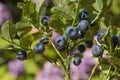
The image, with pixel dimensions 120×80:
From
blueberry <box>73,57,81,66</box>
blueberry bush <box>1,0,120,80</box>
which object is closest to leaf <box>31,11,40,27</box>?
blueberry bush <box>1,0,120,80</box>

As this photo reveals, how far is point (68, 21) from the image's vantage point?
30.4 inches

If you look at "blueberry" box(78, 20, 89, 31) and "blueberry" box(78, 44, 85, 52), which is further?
"blueberry" box(78, 44, 85, 52)

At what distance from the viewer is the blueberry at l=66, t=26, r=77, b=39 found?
2.43 ft

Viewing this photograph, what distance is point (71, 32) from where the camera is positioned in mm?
739

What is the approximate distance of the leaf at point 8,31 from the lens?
80 centimetres

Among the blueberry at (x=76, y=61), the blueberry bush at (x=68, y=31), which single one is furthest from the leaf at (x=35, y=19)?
the blueberry at (x=76, y=61)

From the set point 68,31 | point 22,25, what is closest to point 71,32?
point 68,31

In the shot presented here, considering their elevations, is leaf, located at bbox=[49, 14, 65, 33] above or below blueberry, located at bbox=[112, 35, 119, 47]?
above

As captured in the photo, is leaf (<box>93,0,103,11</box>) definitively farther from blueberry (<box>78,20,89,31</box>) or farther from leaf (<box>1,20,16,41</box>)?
leaf (<box>1,20,16,41</box>)

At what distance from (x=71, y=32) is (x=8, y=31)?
0.42ft

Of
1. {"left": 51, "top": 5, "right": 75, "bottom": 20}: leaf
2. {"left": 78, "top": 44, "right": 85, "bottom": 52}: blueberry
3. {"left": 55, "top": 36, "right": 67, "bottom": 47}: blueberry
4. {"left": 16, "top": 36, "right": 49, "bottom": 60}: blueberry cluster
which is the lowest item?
{"left": 78, "top": 44, "right": 85, "bottom": 52}: blueberry

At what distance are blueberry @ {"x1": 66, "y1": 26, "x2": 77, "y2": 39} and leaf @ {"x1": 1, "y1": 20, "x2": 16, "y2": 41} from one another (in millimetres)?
109

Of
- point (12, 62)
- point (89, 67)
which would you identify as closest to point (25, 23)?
point (89, 67)

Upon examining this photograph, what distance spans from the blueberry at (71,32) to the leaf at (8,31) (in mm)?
109
